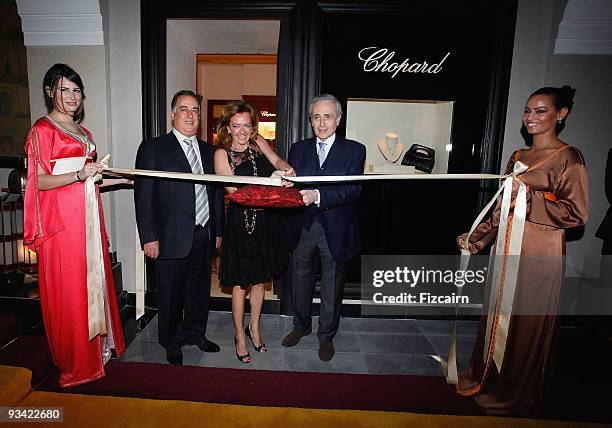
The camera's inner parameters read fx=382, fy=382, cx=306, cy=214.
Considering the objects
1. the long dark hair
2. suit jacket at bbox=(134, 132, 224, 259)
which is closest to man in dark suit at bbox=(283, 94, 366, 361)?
suit jacket at bbox=(134, 132, 224, 259)

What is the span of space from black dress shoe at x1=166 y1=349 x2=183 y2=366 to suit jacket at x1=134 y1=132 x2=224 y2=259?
0.77m

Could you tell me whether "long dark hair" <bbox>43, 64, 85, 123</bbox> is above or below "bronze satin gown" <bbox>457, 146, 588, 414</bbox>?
above

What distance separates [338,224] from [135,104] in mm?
2378

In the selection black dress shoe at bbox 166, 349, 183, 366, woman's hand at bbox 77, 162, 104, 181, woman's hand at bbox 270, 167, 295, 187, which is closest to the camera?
woman's hand at bbox 77, 162, 104, 181

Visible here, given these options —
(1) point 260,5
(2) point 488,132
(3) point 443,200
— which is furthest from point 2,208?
(2) point 488,132

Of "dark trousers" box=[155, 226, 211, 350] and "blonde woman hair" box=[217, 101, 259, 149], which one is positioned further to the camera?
"dark trousers" box=[155, 226, 211, 350]

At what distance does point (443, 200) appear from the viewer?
156 inches

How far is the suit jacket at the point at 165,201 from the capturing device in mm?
2672

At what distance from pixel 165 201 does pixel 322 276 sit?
1.35 m

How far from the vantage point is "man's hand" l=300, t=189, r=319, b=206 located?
2.70m

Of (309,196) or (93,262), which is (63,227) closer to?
(93,262)

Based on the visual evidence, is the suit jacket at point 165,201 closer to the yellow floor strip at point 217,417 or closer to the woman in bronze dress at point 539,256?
the yellow floor strip at point 217,417

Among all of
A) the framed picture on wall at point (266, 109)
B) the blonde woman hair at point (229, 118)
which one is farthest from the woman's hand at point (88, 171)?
the framed picture on wall at point (266, 109)

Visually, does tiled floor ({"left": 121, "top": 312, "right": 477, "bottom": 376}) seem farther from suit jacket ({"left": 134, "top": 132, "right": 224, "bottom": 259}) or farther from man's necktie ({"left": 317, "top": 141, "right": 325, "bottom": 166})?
man's necktie ({"left": 317, "top": 141, "right": 325, "bottom": 166})
